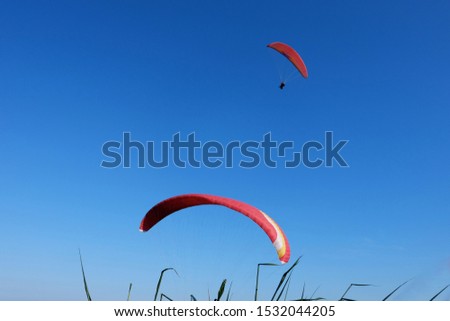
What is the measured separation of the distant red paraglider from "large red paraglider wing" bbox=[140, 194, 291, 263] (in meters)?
12.1

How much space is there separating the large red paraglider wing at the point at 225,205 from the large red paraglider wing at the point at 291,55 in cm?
1211

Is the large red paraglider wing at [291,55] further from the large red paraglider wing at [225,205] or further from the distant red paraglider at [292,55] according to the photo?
the large red paraglider wing at [225,205]

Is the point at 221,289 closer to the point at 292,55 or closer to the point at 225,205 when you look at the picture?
the point at 225,205

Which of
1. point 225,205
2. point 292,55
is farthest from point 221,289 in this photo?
point 292,55

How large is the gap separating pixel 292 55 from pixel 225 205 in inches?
514

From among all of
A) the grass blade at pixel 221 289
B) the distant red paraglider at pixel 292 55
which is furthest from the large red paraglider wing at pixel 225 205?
the distant red paraglider at pixel 292 55

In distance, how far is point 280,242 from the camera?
10.5 meters
